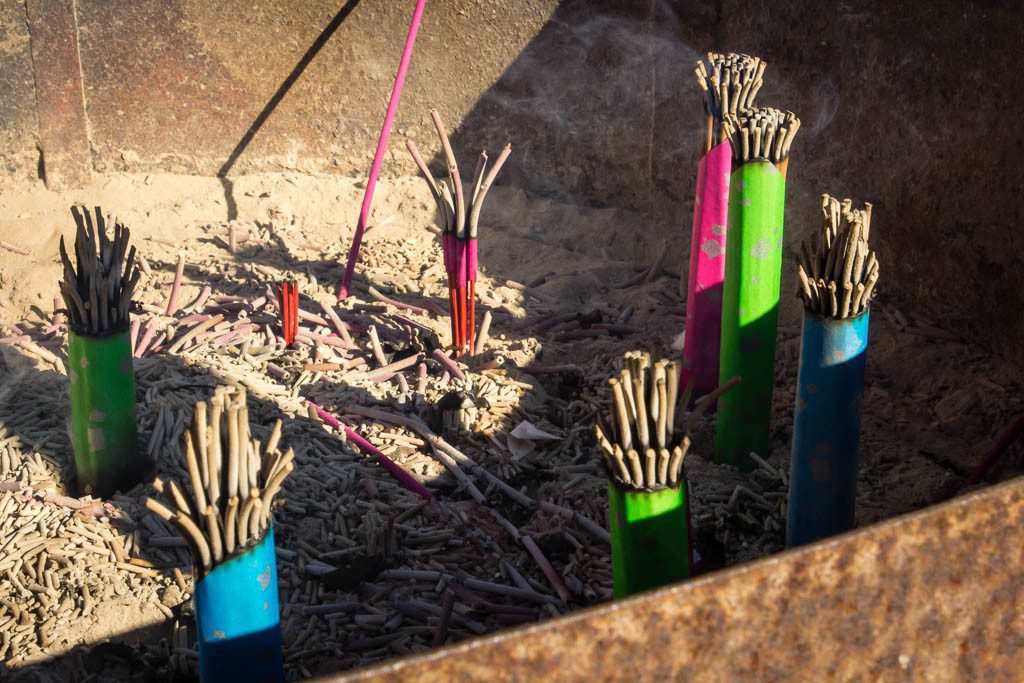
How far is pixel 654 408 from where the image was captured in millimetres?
2609

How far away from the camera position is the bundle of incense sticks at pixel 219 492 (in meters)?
2.40

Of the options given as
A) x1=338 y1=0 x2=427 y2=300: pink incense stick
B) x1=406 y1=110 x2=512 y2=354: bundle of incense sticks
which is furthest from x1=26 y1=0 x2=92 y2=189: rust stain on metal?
x1=406 y1=110 x2=512 y2=354: bundle of incense sticks

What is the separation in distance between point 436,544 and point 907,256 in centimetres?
287

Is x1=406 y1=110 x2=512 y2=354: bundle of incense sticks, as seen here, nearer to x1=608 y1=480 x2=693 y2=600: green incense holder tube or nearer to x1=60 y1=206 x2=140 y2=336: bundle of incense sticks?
x1=60 y1=206 x2=140 y2=336: bundle of incense sticks

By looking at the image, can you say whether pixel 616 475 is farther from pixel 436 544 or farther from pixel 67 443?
pixel 67 443

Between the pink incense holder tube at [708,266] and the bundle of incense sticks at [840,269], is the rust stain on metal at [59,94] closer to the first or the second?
the pink incense holder tube at [708,266]

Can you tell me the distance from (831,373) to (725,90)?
5.14 feet

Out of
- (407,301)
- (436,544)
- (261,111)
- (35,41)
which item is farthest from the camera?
(261,111)

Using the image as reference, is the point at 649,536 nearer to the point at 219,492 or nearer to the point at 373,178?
the point at 219,492

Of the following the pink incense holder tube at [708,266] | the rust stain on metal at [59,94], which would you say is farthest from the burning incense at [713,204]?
the rust stain on metal at [59,94]

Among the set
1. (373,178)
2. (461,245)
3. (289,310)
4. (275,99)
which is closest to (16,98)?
(275,99)

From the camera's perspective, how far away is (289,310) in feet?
16.9

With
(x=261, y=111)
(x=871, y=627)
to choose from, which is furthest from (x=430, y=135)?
(x=871, y=627)

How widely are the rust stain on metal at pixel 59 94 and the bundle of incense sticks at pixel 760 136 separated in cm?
479
